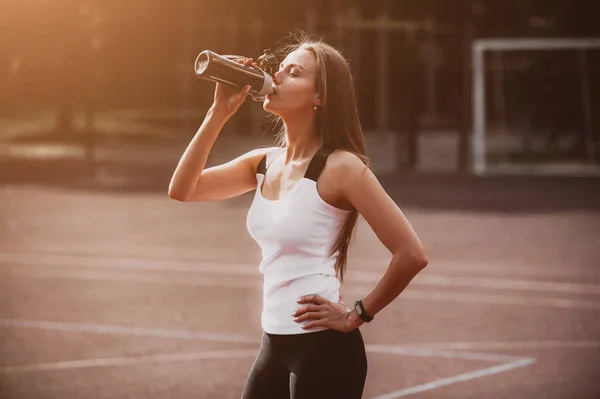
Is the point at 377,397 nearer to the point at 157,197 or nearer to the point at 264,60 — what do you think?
the point at 264,60

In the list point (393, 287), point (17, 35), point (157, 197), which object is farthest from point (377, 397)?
point (17, 35)

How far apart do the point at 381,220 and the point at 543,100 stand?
28.2m

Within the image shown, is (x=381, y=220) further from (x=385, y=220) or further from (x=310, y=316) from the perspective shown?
(x=310, y=316)

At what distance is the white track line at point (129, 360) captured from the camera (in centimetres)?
773

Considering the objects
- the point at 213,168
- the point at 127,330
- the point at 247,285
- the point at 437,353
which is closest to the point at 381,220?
the point at 213,168

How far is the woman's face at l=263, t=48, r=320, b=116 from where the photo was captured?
3.64 meters

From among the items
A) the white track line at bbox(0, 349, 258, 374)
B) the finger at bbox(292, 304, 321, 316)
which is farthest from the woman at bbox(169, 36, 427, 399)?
the white track line at bbox(0, 349, 258, 374)

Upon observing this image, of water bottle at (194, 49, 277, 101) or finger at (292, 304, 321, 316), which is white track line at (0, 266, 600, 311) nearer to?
finger at (292, 304, 321, 316)

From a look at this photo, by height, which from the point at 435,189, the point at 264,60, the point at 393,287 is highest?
the point at 264,60

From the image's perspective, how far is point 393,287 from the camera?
360cm

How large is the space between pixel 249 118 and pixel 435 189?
19822 mm

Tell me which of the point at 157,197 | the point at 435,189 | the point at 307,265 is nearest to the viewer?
the point at 307,265

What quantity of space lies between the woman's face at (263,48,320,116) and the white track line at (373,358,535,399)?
3.62 meters

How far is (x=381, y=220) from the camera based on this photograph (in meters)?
3.54
